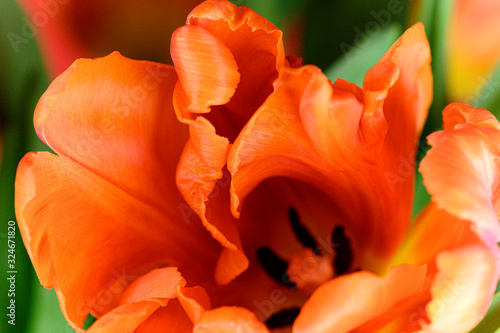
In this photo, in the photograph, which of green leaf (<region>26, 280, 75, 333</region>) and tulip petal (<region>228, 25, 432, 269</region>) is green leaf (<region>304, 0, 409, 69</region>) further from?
green leaf (<region>26, 280, 75, 333</region>)

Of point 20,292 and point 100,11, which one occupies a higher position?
point 100,11

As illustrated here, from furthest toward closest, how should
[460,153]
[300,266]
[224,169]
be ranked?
[300,266], [224,169], [460,153]

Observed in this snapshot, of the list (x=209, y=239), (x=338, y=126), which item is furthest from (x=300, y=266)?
(x=338, y=126)

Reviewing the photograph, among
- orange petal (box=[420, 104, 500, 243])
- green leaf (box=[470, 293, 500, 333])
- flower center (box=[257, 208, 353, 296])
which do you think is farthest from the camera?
flower center (box=[257, 208, 353, 296])

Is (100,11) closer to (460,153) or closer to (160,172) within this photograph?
(160,172)

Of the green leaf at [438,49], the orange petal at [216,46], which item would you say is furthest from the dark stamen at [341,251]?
the orange petal at [216,46]

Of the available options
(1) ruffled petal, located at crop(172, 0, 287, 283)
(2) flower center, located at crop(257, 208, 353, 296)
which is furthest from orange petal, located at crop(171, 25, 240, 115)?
(2) flower center, located at crop(257, 208, 353, 296)

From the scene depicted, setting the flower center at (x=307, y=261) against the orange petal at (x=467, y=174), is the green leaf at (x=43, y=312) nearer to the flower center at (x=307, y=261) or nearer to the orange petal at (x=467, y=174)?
the flower center at (x=307, y=261)
